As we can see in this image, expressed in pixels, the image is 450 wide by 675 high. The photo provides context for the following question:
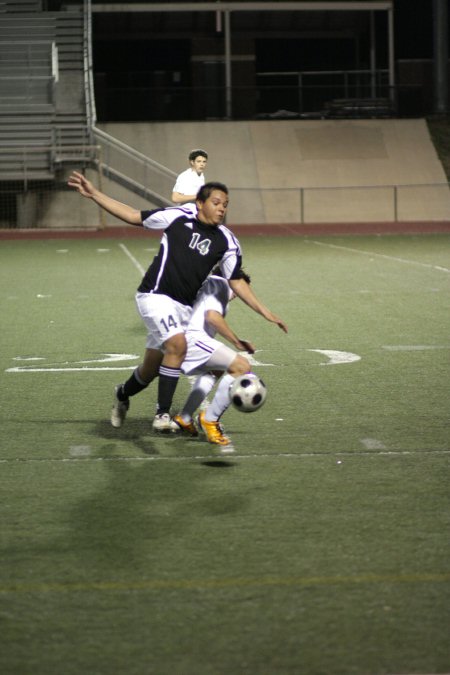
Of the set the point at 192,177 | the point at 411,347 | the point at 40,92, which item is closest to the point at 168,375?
the point at 411,347

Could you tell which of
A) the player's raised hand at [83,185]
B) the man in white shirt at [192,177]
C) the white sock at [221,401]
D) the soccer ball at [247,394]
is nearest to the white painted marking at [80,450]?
the white sock at [221,401]

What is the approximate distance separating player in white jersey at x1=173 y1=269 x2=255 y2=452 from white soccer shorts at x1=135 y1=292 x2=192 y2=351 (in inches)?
2.7

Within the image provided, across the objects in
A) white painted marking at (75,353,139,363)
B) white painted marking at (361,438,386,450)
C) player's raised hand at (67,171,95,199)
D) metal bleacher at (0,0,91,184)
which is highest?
metal bleacher at (0,0,91,184)

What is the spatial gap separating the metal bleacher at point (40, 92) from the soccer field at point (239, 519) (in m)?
20.2

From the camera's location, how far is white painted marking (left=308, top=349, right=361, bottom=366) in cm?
1043

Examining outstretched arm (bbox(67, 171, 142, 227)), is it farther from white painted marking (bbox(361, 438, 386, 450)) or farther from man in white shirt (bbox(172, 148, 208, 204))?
man in white shirt (bbox(172, 148, 208, 204))

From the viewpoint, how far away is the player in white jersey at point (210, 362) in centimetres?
714

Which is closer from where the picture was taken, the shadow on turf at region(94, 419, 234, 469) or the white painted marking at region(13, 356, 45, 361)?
the shadow on turf at region(94, 419, 234, 469)

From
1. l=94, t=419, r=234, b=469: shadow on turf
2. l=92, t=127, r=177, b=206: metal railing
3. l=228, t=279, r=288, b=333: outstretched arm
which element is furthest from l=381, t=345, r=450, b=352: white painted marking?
l=92, t=127, r=177, b=206: metal railing

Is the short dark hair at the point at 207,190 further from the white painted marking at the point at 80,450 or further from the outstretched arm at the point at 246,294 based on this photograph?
the white painted marking at the point at 80,450

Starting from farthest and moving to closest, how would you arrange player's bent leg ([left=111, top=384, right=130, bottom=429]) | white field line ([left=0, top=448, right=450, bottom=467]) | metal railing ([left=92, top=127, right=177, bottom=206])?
metal railing ([left=92, top=127, right=177, bottom=206])
player's bent leg ([left=111, top=384, right=130, bottom=429])
white field line ([left=0, top=448, right=450, bottom=467])

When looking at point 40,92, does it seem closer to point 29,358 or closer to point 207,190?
point 29,358

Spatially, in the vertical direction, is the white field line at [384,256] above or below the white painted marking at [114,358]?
above

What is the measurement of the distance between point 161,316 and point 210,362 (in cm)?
42
